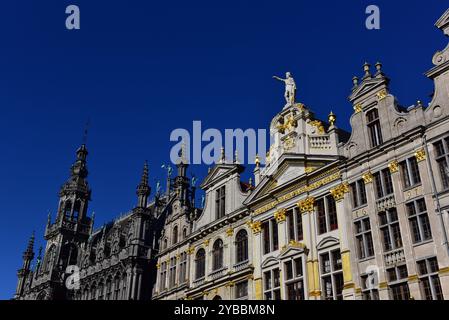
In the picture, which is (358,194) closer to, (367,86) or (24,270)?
(367,86)

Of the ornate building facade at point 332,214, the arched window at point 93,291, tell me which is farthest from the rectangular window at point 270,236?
the arched window at point 93,291

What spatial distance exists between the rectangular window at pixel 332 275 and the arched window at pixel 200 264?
514 inches

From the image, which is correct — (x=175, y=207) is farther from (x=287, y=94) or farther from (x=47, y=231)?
(x=47, y=231)

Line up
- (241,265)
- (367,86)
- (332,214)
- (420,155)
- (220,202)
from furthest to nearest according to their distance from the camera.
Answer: (220,202) < (241,265) < (367,86) < (332,214) < (420,155)

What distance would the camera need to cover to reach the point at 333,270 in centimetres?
3039

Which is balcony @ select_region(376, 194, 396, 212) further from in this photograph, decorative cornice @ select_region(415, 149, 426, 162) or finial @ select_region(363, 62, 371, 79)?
finial @ select_region(363, 62, 371, 79)

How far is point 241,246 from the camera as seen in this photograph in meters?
38.5

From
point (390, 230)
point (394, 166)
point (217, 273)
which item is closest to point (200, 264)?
point (217, 273)

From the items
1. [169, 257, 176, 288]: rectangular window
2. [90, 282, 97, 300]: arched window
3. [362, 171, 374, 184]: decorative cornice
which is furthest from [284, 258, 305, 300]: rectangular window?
[90, 282, 97, 300]: arched window

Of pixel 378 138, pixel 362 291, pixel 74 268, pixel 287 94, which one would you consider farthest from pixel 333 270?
pixel 74 268

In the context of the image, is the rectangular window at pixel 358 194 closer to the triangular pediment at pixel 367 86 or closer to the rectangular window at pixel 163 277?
the triangular pediment at pixel 367 86

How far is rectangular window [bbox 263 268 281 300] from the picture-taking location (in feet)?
111

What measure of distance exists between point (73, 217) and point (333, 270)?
53.6m

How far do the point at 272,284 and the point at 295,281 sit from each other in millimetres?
2288
